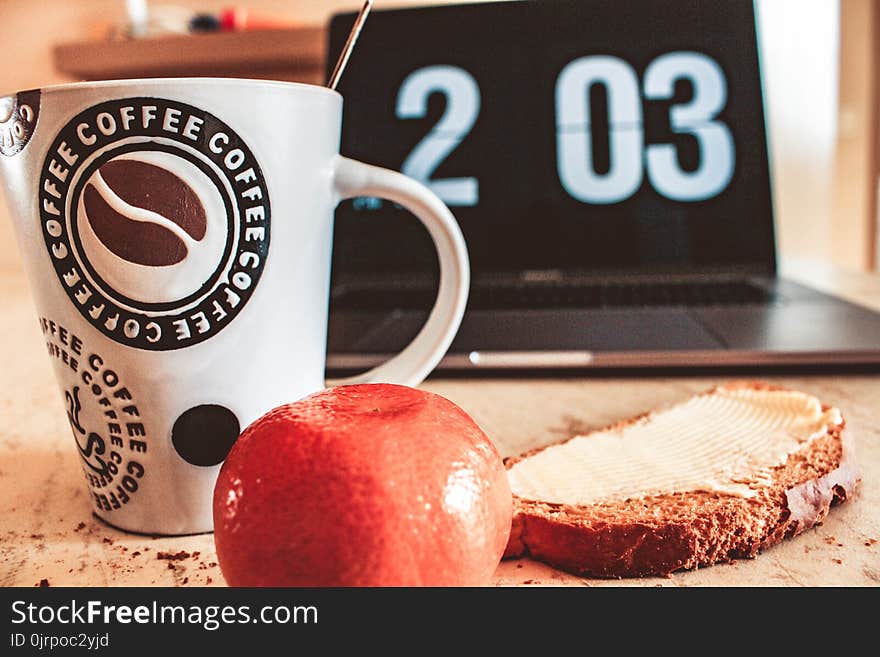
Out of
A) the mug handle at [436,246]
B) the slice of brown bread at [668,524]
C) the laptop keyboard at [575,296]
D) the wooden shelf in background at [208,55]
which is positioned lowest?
the laptop keyboard at [575,296]

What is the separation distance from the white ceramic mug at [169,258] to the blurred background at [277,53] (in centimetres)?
123

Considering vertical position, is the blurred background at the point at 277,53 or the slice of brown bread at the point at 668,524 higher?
the blurred background at the point at 277,53

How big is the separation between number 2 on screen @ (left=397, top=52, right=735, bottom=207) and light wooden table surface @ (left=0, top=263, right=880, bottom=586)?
457 millimetres

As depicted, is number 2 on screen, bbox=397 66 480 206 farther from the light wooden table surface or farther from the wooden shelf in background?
the wooden shelf in background

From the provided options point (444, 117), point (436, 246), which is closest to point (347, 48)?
point (436, 246)

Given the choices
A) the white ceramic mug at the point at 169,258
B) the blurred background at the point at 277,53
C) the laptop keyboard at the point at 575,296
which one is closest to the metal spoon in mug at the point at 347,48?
the white ceramic mug at the point at 169,258

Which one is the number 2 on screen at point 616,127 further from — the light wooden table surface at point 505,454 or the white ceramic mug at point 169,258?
the white ceramic mug at point 169,258

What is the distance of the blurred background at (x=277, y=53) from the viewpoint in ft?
4.64

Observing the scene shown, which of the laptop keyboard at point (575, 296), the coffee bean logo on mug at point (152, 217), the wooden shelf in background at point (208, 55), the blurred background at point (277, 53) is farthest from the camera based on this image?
the wooden shelf in background at point (208, 55)

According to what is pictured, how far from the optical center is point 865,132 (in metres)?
3.94

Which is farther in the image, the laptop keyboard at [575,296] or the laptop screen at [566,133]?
the laptop screen at [566,133]

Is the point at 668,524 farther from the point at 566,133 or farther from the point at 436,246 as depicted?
the point at 566,133

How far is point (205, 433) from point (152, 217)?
10 centimetres

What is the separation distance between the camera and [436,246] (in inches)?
15.1
